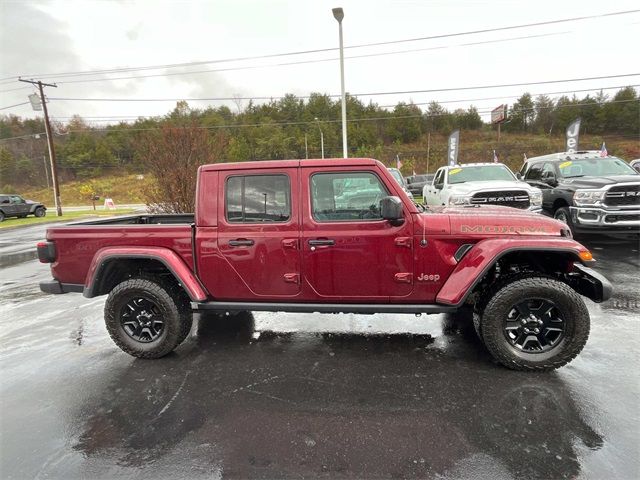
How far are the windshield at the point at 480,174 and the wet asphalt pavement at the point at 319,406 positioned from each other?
5.62m

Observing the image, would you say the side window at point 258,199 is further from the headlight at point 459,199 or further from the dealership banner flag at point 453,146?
the dealership banner flag at point 453,146

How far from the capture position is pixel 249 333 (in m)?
4.33

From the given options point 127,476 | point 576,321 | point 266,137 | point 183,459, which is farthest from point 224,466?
point 266,137

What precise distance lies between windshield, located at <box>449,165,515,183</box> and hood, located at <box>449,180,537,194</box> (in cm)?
59

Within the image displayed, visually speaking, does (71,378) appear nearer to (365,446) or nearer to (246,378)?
(246,378)

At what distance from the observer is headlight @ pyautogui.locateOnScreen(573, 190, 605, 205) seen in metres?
7.61

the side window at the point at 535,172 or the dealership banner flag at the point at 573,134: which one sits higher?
the dealership banner flag at the point at 573,134

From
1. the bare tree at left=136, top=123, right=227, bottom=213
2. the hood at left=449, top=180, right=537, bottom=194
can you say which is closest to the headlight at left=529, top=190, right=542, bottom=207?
the hood at left=449, top=180, right=537, bottom=194

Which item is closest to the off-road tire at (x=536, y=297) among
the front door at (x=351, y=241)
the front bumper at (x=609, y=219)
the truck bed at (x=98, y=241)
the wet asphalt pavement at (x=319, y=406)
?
the wet asphalt pavement at (x=319, y=406)

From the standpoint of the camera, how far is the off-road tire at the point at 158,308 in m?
3.61

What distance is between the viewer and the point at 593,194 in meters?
7.66

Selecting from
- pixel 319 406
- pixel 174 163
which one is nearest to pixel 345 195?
pixel 319 406

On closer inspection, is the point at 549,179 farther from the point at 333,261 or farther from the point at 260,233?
the point at 260,233

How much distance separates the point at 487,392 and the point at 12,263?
11308mm
